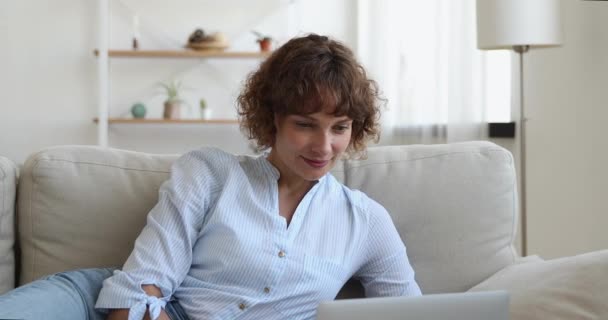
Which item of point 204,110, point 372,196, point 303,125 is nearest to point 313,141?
point 303,125

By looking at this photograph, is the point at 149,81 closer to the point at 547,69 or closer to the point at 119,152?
the point at 547,69

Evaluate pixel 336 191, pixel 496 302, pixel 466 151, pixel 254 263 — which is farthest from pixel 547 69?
pixel 496 302

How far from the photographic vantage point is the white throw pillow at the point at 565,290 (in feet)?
4.94

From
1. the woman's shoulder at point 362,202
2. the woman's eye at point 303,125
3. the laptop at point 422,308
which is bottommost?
the laptop at point 422,308

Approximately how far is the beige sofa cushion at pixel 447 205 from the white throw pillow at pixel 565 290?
0.21 metres

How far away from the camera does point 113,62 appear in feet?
17.0

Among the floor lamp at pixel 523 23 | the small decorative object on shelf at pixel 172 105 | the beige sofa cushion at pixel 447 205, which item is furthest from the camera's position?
the small decorative object on shelf at pixel 172 105

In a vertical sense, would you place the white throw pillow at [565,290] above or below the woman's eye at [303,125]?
below

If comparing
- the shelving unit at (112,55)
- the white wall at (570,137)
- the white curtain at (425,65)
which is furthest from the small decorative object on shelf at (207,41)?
the white wall at (570,137)

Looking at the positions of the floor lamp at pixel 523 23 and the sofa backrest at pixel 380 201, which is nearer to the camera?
the sofa backrest at pixel 380 201

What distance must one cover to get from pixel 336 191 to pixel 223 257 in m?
0.31

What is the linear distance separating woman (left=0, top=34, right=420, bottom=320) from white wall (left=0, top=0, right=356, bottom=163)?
3.37 meters

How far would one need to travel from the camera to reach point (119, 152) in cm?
193

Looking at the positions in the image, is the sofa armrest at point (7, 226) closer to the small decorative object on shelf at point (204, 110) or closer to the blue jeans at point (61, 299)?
the blue jeans at point (61, 299)
